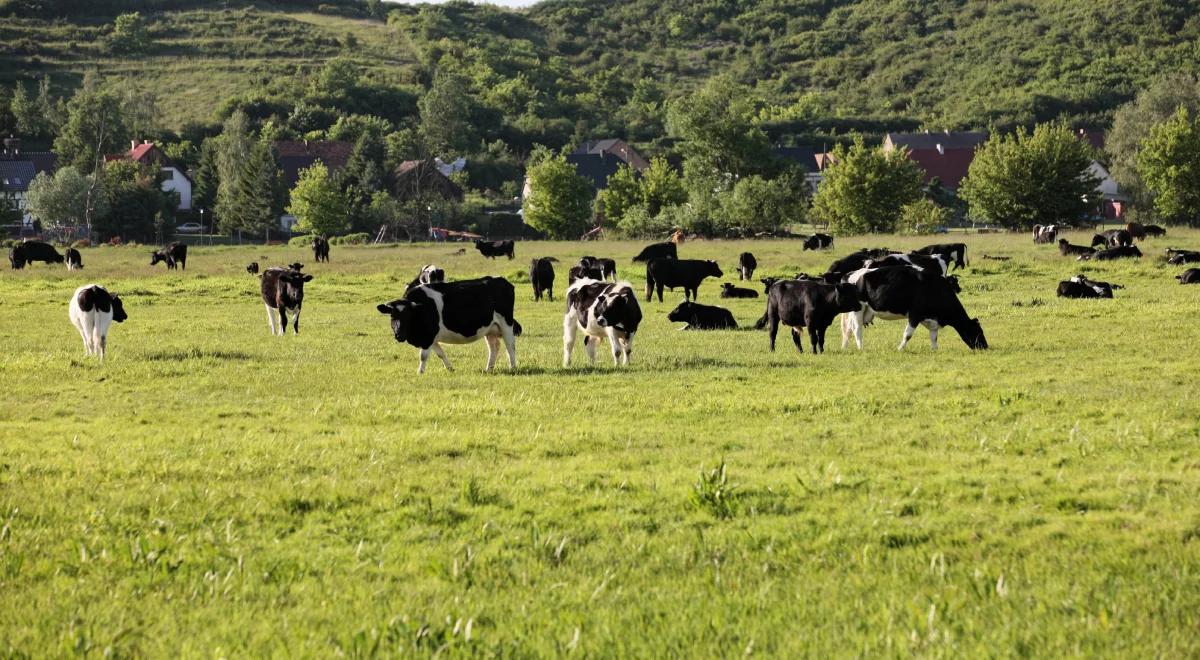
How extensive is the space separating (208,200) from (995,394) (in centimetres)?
11838

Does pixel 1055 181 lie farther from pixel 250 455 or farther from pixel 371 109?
pixel 371 109

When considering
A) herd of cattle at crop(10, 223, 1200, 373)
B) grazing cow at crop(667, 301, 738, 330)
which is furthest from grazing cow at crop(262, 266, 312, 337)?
grazing cow at crop(667, 301, 738, 330)

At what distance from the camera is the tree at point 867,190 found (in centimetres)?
8538

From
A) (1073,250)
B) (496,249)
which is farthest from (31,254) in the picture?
(1073,250)

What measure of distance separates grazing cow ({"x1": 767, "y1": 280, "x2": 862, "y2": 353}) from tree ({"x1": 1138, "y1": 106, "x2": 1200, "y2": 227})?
6988 centimetres

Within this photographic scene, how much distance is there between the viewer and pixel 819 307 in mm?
20531

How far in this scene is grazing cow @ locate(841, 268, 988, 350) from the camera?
20.7 m

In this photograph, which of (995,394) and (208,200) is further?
(208,200)

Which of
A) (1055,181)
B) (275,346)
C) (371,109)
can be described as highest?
(371,109)

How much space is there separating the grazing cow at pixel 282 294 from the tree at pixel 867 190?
64.2 m

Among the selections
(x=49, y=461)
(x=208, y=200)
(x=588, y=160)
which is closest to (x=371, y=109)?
(x=588, y=160)

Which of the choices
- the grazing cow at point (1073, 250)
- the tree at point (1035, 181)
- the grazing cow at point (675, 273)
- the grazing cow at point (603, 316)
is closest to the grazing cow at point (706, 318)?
the grazing cow at point (603, 316)

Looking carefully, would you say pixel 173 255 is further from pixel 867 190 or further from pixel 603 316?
pixel 867 190

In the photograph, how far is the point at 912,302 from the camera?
68.7ft
